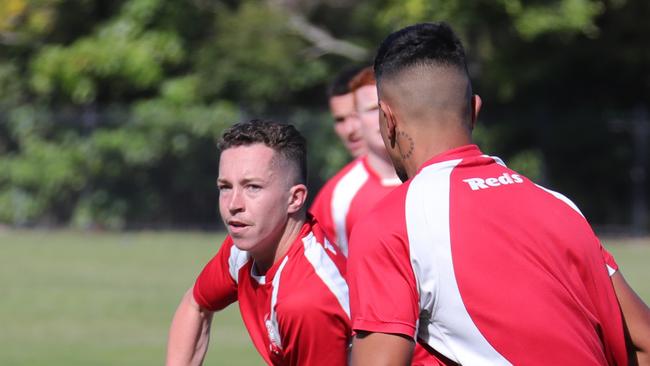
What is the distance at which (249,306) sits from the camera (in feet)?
14.4

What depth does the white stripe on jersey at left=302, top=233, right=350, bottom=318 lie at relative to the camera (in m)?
4.00

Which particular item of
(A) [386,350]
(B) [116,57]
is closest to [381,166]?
(A) [386,350]

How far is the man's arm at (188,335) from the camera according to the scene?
15.0ft

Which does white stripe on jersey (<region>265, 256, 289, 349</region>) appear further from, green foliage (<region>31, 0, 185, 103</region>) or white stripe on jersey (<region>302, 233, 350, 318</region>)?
green foliage (<region>31, 0, 185, 103</region>)

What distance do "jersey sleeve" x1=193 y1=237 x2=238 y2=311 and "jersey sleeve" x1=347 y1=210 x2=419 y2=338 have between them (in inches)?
62.1

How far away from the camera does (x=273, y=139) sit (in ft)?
14.0

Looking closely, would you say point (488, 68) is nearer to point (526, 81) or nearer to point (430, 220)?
point (526, 81)

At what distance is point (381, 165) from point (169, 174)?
1921 cm

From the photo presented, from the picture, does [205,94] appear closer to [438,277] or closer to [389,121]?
Result: [389,121]

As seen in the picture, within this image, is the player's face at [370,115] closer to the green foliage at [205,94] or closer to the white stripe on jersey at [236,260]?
the white stripe on jersey at [236,260]

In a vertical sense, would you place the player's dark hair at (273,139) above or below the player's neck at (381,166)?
above

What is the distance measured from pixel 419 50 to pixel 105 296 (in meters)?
11.8

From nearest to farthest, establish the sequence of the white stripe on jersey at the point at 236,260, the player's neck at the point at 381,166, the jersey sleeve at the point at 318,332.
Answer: the jersey sleeve at the point at 318,332, the white stripe on jersey at the point at 236,260, the player's neck at the point at 381,166

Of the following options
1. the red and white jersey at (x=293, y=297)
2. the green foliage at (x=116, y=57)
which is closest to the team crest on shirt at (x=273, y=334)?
the red and white jersey at (x=293, y=297)
